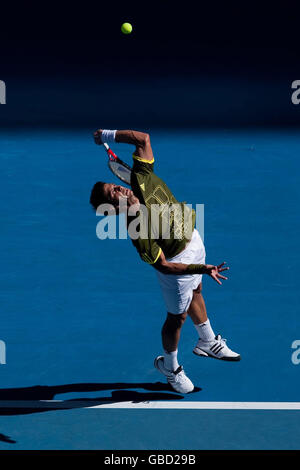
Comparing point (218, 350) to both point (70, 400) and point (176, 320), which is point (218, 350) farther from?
point (70, 400)

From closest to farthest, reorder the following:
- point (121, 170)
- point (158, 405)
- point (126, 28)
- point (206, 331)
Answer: point (158, 405) < point (206, 331) < point (121, 170) < point (126, 28)

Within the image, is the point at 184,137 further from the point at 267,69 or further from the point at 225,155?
the point at 267,69

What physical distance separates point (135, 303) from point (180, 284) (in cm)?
157

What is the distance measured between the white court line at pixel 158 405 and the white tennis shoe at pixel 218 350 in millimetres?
628

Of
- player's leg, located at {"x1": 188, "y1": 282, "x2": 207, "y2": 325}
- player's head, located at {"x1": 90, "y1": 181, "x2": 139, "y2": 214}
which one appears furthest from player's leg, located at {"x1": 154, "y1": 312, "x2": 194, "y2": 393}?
player's head, located at {"x1": 90, "y1": 181, "x2": 139, "y2": 214}

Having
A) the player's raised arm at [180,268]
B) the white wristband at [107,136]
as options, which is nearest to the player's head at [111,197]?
the player's raised arm at [180,268]

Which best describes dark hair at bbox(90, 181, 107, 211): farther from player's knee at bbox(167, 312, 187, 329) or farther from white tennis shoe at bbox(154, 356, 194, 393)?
white tennis shoe at bbox(154, 356, 194, 393)

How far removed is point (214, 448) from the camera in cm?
639

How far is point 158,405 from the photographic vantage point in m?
6.98

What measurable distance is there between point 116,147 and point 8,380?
4526 millimetres

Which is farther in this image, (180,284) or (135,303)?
(135,303)

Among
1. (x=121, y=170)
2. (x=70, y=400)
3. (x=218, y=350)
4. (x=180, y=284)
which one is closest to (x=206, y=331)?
(x=218, y=350)

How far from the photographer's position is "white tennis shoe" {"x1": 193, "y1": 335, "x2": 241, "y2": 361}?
7.49 meters

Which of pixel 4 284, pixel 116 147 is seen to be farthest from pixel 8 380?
pixel 116 147
